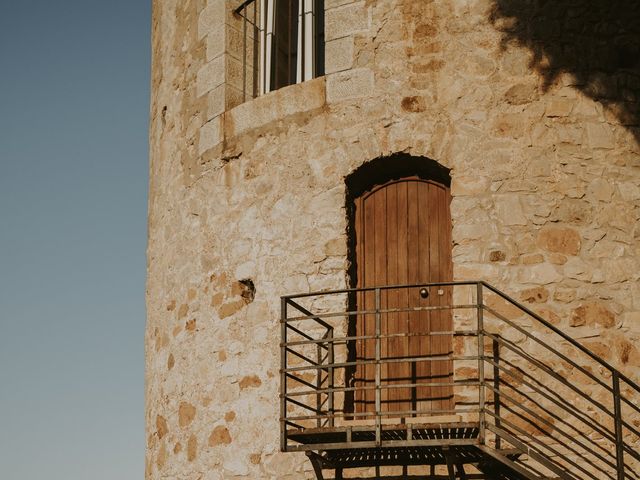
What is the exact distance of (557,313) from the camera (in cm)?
845

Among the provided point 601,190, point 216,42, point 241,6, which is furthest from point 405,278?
point 241,6

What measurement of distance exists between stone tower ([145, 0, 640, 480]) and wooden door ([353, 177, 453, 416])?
1.1 inches

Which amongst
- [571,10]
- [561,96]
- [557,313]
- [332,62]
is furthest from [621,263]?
[332,62]

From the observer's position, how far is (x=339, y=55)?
9.45 m

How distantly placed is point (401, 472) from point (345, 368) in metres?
1.01

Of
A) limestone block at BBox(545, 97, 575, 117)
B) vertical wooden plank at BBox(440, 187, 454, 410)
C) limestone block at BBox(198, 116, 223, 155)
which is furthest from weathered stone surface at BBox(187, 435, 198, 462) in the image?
limestone block at BBox(545, 97, 575, 117)

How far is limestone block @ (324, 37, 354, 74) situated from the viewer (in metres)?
9.42

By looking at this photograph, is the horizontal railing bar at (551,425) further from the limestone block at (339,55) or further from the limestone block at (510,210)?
the limestone block at (339,55)

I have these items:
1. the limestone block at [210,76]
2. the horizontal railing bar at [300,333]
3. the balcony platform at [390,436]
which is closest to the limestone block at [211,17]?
the limestone block at [210,76]

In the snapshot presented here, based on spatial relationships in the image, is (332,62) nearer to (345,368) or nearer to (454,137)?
(454,137)

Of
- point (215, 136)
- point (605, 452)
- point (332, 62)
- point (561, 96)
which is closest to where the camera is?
point (605, 452)

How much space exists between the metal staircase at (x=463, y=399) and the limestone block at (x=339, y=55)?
6.68 ft

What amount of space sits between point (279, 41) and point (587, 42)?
321 centimetres

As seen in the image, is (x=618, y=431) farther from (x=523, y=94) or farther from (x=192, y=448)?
(x=192, y=448)
